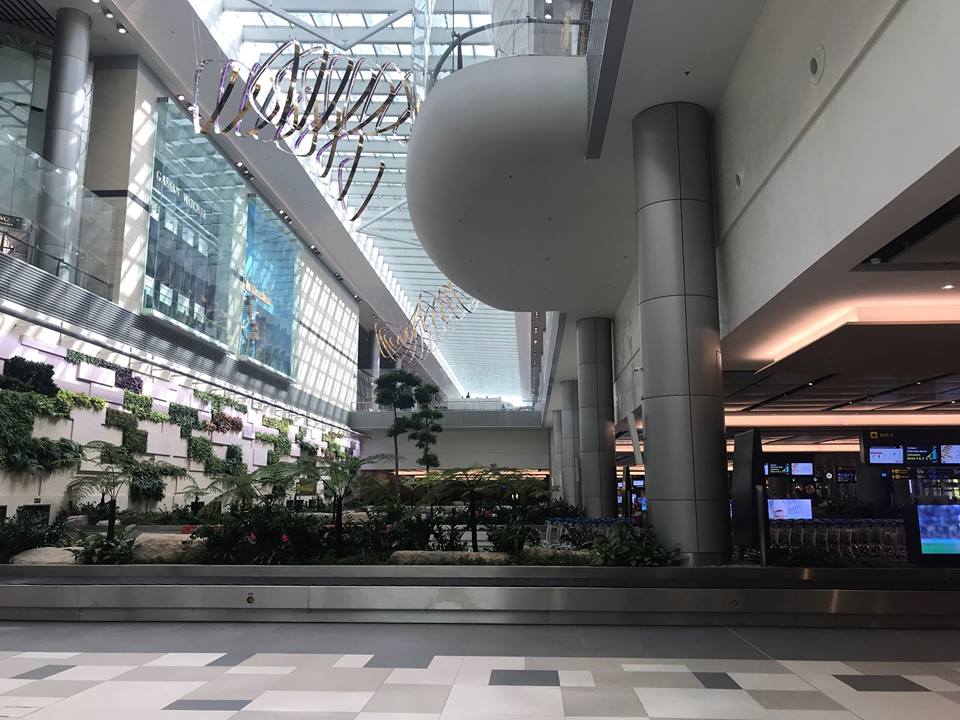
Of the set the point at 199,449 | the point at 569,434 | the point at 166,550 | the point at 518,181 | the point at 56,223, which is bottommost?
the point at 166,550

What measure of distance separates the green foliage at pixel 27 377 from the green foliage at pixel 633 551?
47.9ft

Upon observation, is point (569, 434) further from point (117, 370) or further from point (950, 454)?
point (117, 370)

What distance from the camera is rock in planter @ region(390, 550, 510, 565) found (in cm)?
1017

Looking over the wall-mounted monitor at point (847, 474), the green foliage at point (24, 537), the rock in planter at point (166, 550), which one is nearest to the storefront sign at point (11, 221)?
the green foliage at point (24, 537)

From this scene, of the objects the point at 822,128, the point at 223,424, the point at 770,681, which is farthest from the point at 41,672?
the point at 223,424

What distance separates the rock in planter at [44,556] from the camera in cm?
1138

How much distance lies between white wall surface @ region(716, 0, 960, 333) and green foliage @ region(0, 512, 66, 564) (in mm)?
11816

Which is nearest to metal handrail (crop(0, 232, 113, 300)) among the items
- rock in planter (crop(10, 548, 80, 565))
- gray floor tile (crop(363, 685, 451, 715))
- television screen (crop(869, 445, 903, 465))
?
rock in planter (crop(10, 548, 80, 565))

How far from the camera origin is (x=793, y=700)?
5012 millimetres

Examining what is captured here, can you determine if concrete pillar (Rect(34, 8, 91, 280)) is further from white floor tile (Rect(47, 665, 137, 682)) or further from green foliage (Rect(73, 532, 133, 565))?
white floor tile (Rect(47, 665, 137, 682))

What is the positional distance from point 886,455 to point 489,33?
18.2m

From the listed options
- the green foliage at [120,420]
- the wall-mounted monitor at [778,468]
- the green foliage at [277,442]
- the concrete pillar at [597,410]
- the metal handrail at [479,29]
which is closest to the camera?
the metal handrail at [479,29]

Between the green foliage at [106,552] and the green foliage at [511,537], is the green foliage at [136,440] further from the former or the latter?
the green foliage at [511,537]

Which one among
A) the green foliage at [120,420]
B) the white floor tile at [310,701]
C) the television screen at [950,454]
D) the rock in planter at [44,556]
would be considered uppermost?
the green foliage at [120,420]
